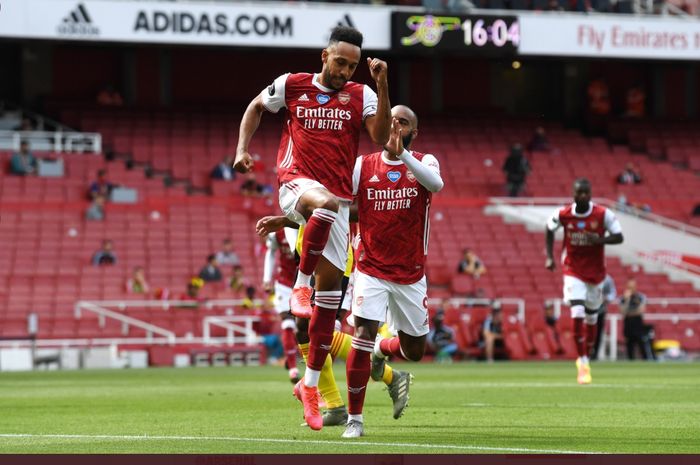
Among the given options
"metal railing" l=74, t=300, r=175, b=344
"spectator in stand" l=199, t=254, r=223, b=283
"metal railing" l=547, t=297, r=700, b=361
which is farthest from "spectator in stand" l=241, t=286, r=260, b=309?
"metal railing" l=547, t=297, r=700, b=361

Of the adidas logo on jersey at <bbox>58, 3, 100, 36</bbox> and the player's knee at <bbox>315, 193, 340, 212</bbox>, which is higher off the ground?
the adidas logo on jersey at <bbox>58, 3, 100, 36</bbox>

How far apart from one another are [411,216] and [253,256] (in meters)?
22.0

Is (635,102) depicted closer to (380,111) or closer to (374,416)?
(374,416)

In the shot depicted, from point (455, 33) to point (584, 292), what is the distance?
789 inches

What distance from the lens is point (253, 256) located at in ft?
107

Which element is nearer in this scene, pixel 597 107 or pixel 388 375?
pixel 388 375

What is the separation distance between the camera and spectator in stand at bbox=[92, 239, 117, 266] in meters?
30.9

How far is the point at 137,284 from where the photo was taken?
2978 cm

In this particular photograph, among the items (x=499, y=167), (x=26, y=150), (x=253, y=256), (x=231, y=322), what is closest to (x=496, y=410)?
(x=231, y=322)

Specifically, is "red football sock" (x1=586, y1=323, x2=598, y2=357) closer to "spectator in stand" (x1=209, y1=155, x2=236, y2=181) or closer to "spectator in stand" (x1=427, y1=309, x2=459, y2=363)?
"spectator in stand" (x1=427, y1=309, x2=459, y2=363)

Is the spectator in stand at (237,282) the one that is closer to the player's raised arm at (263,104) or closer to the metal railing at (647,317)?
the metal railing at (647,317)

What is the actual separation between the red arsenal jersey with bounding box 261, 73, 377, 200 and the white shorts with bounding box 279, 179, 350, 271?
0.11 metres

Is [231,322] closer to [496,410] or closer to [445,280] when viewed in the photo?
[445,280]

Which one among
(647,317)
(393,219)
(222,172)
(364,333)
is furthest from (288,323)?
(222,172)
